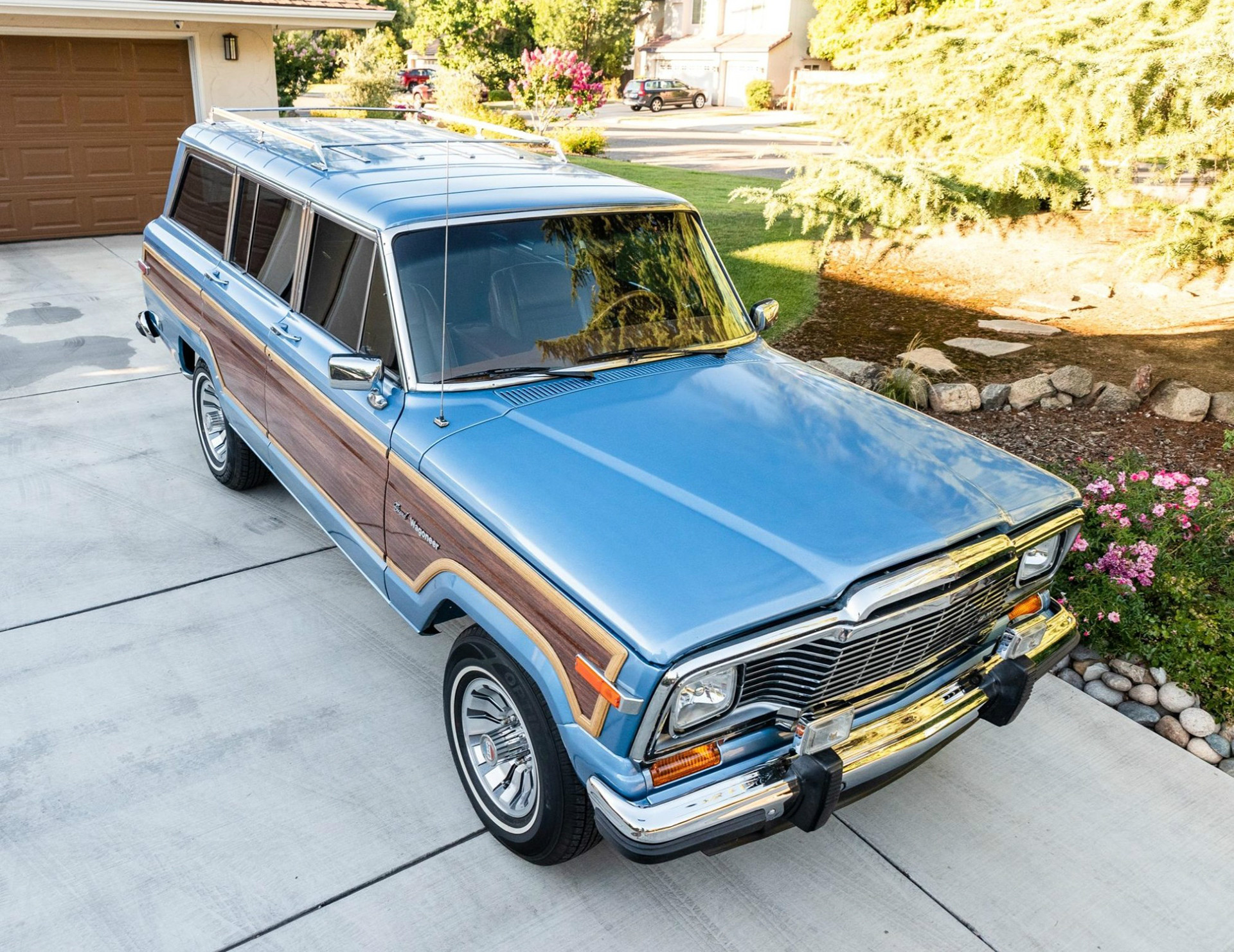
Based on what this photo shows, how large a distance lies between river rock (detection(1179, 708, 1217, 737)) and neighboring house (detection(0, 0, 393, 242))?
1216 cm

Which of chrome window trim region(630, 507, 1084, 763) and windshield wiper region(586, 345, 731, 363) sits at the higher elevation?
windshield wiper region(586, 345, 731, 363)

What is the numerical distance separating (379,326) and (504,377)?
57 cm

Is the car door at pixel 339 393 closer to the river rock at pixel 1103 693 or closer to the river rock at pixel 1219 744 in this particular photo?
the river rock at pixel 1103 693

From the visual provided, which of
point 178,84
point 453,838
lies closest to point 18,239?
point 178,84

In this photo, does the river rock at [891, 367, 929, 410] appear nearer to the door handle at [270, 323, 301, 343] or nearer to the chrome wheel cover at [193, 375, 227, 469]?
the door handle at [270, 323, 301, 343]

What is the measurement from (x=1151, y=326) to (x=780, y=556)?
7.35 metres

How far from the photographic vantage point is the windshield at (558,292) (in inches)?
148

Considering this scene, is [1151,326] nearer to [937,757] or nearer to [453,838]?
[937,757]

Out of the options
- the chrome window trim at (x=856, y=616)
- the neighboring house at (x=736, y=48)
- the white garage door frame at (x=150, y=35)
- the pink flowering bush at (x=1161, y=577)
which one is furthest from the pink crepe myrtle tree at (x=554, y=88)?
the neighboring house at (x=736, y=48)

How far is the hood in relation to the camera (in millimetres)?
2725

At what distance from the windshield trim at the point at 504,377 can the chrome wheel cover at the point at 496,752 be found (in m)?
1.09

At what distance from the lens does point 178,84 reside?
1226 cm

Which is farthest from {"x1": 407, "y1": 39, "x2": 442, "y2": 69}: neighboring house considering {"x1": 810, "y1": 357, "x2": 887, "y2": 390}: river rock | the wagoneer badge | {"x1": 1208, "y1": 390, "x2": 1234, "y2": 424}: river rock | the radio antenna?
the wagoneer badge

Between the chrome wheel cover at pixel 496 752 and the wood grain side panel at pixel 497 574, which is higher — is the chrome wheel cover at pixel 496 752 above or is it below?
below
